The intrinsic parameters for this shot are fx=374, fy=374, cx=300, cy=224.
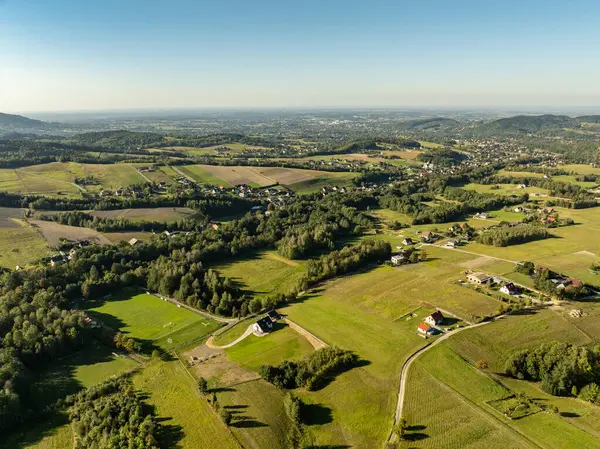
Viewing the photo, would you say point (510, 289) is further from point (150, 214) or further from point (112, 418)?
point (150, 214)

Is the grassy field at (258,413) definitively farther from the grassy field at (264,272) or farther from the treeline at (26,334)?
the grassy field at (264,272)

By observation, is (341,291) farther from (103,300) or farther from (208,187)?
(208,187)

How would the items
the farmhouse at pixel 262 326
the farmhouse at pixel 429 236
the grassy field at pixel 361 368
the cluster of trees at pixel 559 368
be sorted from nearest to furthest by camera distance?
the grassy field at pixel 361 368 < the cluster of trees at pixel 559 368 < the farmhouse at pixel 262 326 < the farmhouse at pixel 429 236

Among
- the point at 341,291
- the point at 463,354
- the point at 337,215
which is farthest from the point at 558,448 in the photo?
the point at 337,215

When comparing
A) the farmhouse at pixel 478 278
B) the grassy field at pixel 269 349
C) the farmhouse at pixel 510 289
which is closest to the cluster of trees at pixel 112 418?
the grassy field at pixel 269 349

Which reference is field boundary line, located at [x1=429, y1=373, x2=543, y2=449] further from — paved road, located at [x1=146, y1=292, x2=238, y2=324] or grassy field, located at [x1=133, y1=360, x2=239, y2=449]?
paved road, located at [x1=146, y1=292, x2=238, y2=324]

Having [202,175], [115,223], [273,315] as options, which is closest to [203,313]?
[273,315]

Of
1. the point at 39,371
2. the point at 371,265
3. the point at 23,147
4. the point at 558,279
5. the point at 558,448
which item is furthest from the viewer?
the point at 23,147

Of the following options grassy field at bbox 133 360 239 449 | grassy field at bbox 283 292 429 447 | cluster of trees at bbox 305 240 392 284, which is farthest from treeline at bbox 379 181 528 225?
grassy field at bbox 133 360 239 449
